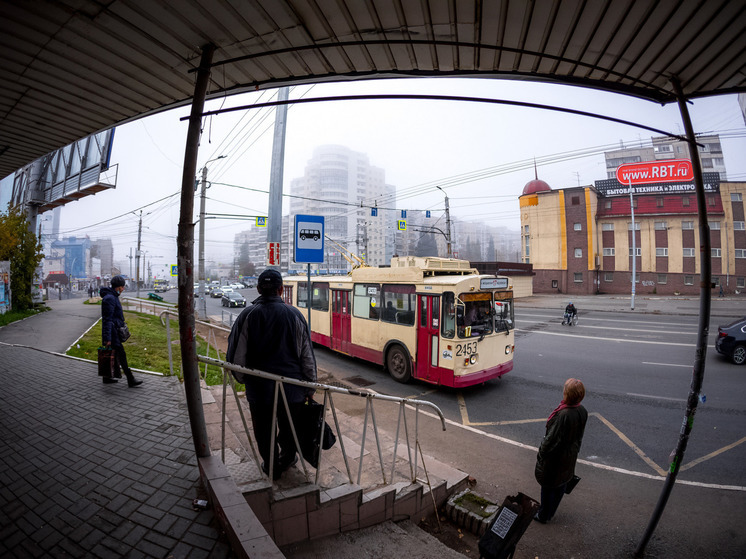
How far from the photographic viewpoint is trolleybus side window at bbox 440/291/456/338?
7.60m

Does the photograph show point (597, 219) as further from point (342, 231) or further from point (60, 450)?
point (342, 231)

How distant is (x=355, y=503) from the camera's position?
3.28m

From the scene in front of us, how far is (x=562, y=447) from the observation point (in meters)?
3.75

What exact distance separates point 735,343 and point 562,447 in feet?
35.8

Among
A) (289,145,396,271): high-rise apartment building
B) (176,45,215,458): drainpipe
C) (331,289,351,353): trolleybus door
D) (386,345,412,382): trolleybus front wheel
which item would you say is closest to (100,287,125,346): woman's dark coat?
(176,45,215,458): drainpipe

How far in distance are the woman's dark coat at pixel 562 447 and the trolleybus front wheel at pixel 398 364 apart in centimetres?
501

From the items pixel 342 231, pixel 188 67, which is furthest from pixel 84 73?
pixel 342 231

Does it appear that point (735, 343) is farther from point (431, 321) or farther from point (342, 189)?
point (342, 189)

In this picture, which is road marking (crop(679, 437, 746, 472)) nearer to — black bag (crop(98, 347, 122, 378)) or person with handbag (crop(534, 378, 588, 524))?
person with handbag (crop(534, 378, 588, 524))

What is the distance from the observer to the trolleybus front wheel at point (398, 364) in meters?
8.85

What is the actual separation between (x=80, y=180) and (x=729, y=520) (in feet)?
69.9

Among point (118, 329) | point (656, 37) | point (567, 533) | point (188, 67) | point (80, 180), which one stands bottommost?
point (567, 533)

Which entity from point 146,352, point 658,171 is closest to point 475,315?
point 146,352

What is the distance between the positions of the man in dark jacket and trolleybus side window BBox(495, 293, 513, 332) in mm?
6103
